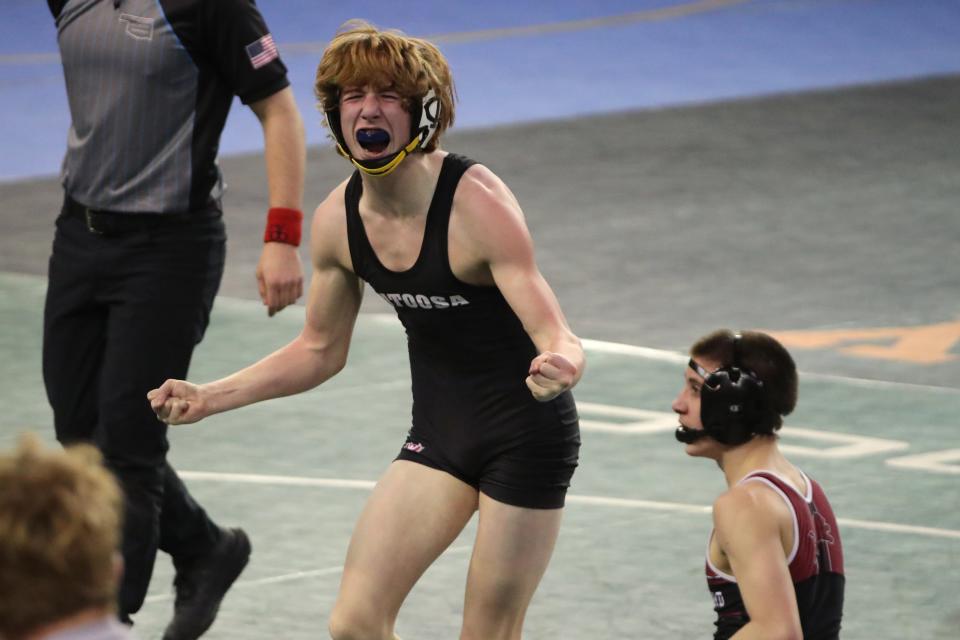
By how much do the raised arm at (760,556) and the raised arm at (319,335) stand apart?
4.92ft

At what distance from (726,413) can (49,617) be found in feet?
8.56

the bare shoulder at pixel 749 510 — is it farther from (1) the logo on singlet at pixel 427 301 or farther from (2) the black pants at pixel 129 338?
(2) the black pants at pixel 129 338

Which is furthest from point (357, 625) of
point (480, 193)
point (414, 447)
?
point (480, 193)

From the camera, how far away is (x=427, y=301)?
5770 mm

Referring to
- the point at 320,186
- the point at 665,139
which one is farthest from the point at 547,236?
the point at 665,139

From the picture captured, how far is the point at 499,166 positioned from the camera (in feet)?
56.8

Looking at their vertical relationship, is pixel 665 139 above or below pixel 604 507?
above

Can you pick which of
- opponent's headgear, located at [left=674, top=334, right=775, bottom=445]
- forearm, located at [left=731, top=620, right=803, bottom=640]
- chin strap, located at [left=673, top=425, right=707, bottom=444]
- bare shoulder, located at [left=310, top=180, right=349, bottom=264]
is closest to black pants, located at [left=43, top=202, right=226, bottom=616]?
bare shoulder, located at [left=310, top=180, right=349, bottom=264]

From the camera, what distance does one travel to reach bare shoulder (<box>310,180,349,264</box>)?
6000 millimetres

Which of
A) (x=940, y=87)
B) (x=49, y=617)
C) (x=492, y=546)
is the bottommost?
(x=492, y=546)

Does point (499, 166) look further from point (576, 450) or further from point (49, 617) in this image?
point (49, 617)

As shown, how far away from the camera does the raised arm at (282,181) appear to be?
21.6 feet

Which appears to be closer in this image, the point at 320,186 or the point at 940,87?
the point at 320,186

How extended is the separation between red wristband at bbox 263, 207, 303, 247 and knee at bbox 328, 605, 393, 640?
53.6 inches
